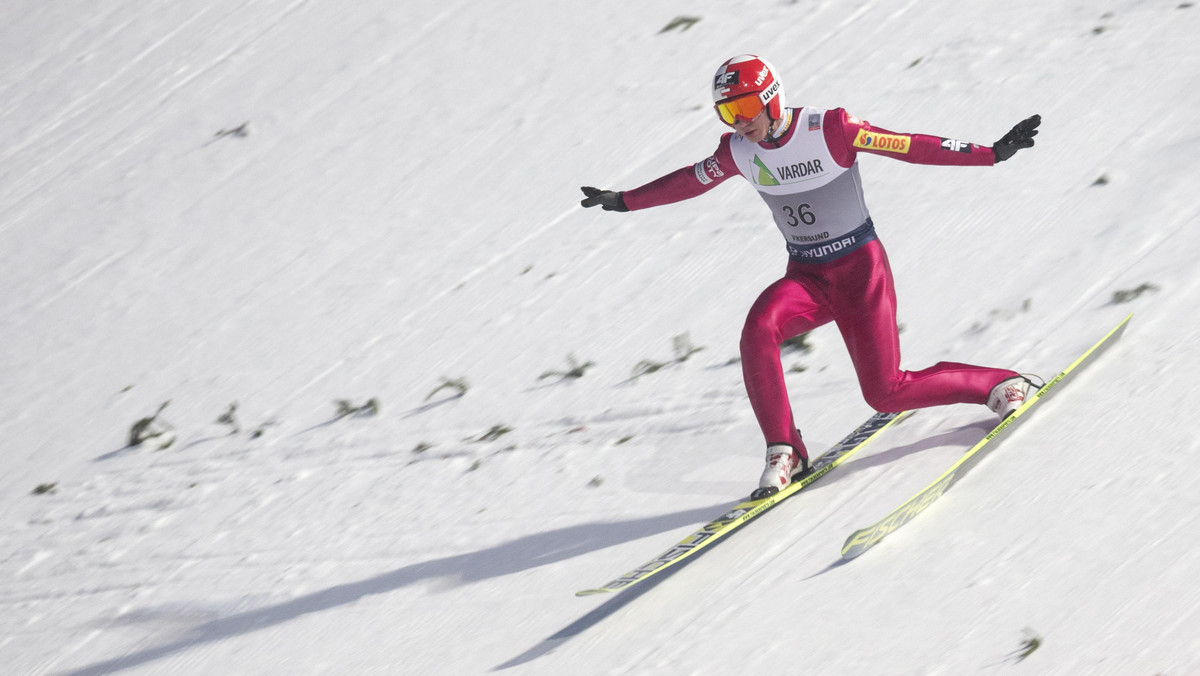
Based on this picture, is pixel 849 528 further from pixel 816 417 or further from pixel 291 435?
pixel 291 435

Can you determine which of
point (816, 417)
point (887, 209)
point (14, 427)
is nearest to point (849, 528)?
point (816, 417)

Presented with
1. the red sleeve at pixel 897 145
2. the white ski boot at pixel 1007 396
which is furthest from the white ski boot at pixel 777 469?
the red sleeve at pixel 897 145

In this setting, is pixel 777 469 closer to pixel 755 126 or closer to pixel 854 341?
pixel 854 341

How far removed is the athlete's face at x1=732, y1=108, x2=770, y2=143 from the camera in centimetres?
429

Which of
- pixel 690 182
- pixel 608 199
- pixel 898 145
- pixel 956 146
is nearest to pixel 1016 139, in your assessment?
pixel 956 146

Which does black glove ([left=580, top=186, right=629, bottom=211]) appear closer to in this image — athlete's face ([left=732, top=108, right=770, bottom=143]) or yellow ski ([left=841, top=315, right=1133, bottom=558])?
athlete's face ([left=732, top=108, right=770, bottom=143])

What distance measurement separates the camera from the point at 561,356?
6.48 meters

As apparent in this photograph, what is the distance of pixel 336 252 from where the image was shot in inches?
334

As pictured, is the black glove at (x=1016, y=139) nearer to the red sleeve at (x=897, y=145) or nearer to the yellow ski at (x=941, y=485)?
the red sleeve at (x=897, y=145)

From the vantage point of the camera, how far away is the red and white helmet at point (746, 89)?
421 centimetres

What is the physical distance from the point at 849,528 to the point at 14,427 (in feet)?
19.5

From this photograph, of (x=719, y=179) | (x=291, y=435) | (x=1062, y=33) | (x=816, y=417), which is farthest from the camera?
(x=1062, y=33)

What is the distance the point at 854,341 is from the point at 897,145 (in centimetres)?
74

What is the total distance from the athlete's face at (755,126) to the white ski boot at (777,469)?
1150mm
